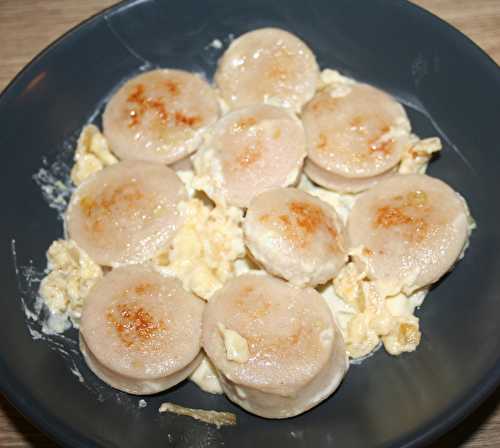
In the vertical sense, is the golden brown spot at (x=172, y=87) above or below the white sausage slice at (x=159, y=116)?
above

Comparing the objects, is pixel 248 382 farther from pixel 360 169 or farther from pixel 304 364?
pixel 360 169

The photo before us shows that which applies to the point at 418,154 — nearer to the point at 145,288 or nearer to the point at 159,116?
the point at 159,116

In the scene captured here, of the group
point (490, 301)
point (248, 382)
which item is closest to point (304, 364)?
point (248, 382)

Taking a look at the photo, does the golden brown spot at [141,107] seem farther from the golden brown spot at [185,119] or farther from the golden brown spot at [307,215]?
the golden brown spot at [307,215]

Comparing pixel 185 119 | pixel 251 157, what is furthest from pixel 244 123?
pixel 185 119

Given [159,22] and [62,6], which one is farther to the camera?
[62,6]

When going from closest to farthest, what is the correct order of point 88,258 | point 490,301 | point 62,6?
point 490,301 → point 88,258 → point 62,6

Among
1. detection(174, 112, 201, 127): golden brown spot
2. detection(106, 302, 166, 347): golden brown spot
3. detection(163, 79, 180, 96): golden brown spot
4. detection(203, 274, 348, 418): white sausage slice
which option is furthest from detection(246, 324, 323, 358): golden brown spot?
detection(163, 79, 180, 96): golden brown spot

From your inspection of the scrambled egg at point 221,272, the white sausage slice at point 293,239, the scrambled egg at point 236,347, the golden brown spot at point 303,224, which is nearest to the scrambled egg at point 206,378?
the scrambled egg at point 221,272
